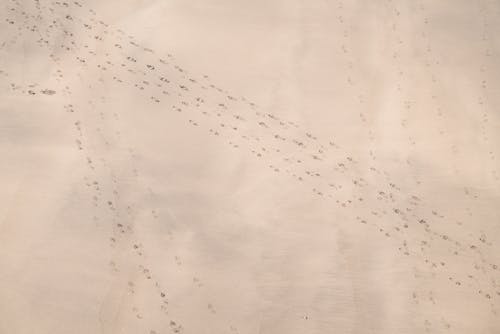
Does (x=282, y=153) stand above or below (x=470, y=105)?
below

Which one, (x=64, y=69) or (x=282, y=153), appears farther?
(x=64, y=69)

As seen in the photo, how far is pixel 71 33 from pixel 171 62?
204 cm

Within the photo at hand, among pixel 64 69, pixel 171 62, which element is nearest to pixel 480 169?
pixel 171 62

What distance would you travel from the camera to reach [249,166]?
28.9 feet

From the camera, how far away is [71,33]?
33.2 feet

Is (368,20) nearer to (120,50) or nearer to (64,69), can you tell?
(120,50)

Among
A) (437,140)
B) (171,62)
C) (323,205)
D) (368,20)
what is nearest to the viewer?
(323,205)

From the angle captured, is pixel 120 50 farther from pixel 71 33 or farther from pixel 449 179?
pixel 449 179

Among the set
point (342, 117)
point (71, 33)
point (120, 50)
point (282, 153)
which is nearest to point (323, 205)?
point (282, 153)

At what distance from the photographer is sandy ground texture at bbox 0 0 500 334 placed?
24.8 ft

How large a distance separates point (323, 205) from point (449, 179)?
223 cm

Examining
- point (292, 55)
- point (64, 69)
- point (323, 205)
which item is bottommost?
point (323, 205)

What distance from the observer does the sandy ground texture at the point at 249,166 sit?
7559mm

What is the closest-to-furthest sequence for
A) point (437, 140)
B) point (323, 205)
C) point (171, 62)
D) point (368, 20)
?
point (323, 205) → point (437, 140) → point (171, 62) → point (368, 20)
